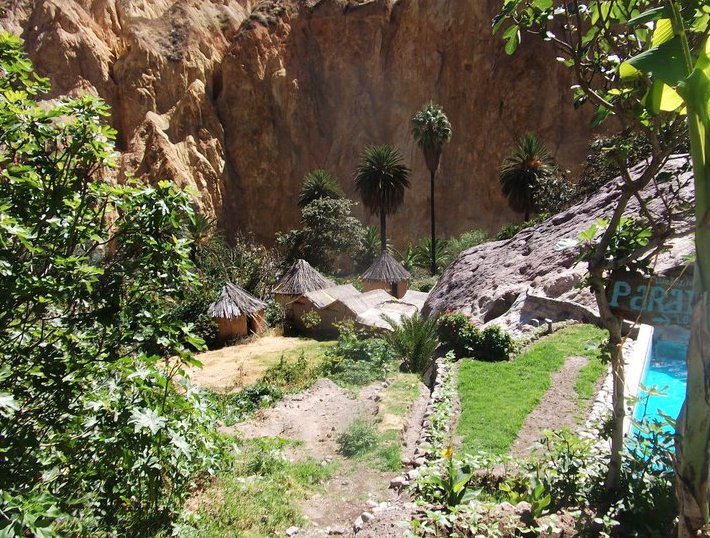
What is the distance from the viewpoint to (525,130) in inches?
1633

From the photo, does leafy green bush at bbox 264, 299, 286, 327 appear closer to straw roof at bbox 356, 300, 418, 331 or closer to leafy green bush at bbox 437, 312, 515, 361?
straw roof at bbox 356, 300, 418, 331

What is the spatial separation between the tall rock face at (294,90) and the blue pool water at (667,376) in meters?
29.1

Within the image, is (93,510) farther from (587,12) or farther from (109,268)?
(587,12)

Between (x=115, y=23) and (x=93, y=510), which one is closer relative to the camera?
(x=93, y=510)

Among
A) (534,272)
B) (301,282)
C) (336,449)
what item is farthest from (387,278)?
(336,449)

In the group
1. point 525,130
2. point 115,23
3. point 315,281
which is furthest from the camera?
point 115,23

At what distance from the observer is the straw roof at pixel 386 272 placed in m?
29.4

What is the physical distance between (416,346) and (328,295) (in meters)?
10.6

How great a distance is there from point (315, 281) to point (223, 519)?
20131mm

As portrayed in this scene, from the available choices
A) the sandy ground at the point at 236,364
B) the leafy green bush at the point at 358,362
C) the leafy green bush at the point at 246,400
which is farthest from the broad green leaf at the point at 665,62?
the sandy ground at the point at 236,364

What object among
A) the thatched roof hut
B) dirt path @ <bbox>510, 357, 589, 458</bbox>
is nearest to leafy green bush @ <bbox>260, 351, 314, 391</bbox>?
dirt path @ <bbox>510, 357, 589, 458</bbox>

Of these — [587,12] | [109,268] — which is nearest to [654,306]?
[587,12]

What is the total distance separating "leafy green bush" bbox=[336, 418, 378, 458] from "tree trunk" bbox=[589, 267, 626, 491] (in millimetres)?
4308

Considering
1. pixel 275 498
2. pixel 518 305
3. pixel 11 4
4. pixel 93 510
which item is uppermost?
pixel 11 4
